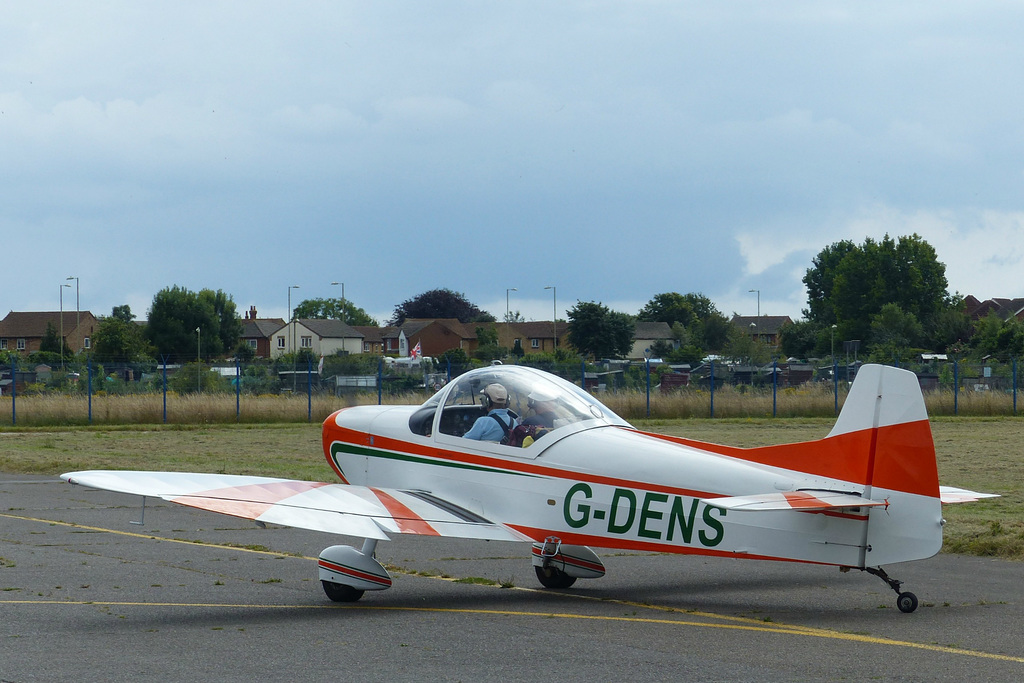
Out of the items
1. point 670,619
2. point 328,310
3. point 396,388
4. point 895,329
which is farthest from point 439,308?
point 670,619

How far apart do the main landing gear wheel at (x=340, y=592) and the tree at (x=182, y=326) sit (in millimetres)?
96199

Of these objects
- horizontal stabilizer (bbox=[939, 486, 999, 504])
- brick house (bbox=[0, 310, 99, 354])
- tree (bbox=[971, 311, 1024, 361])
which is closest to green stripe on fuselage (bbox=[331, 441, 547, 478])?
horizontal stabilizer (bbox=[939, 486, 999, 504])

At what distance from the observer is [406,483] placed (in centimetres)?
994

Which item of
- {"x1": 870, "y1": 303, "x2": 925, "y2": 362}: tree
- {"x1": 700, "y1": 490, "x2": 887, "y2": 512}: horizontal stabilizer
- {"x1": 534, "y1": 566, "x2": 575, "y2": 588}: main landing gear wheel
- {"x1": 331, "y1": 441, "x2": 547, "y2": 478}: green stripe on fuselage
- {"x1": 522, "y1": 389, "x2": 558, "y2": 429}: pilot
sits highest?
{"x1": 870, "y1": 303, "x2": 925, "y2": 362}: tree

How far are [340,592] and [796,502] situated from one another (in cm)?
388

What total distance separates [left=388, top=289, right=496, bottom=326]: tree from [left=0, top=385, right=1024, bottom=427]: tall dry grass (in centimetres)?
11109

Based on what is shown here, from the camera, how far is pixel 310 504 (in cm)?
870

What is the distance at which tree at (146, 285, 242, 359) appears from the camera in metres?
106

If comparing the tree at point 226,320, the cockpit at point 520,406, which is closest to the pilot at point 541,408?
the cockpit at point 520,406

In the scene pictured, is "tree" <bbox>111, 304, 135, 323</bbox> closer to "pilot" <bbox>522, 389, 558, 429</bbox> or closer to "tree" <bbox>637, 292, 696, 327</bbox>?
"tree" <bbox>637, 292, 696, 327</bbox>

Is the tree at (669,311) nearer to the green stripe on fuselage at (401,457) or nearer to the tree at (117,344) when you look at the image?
the tree at (117,344)

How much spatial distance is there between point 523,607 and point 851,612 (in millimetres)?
2544

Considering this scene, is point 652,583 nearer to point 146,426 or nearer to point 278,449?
point 278,449

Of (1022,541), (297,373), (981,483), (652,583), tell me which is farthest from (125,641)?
(297,373)
